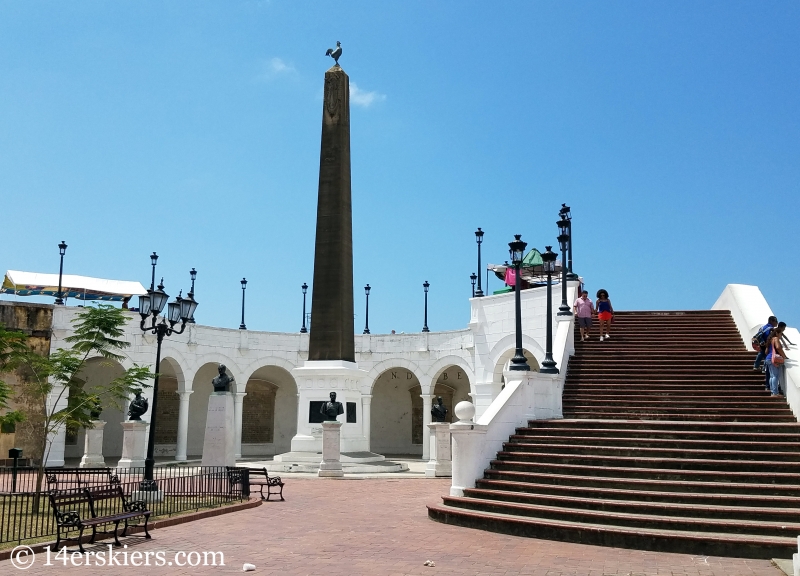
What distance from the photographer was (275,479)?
16578mm

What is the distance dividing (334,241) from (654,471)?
588 inches

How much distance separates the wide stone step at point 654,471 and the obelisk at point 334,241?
→ 1198 centimetres

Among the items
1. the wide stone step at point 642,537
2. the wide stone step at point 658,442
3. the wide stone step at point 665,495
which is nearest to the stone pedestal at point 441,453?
the wide stone step at point 658,442

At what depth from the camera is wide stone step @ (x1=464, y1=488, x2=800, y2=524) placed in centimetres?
1014

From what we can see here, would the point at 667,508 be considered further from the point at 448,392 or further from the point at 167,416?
the point at 167,416

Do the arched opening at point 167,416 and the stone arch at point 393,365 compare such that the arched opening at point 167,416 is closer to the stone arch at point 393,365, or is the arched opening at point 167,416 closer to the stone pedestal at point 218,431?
the stone arch at point 393,365

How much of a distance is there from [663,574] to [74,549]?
289 inches

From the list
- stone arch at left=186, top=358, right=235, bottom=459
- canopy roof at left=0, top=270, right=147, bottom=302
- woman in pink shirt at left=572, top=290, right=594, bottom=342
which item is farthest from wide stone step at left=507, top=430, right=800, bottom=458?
canopy roof at left=0, top=270, right=147, bottom=302

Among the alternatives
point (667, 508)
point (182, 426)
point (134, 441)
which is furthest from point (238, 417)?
point (667, 508)

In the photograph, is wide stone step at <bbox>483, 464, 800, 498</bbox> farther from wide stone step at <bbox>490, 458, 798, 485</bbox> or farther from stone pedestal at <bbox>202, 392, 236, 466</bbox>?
stone pedestal at <bbox>202, 392, 236, 466</bbox>

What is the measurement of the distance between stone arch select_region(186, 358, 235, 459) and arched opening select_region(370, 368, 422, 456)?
8.62 meters

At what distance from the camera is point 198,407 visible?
119 feet

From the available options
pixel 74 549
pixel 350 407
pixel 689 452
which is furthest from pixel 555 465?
pixel 350 407

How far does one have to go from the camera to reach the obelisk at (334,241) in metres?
24.4
